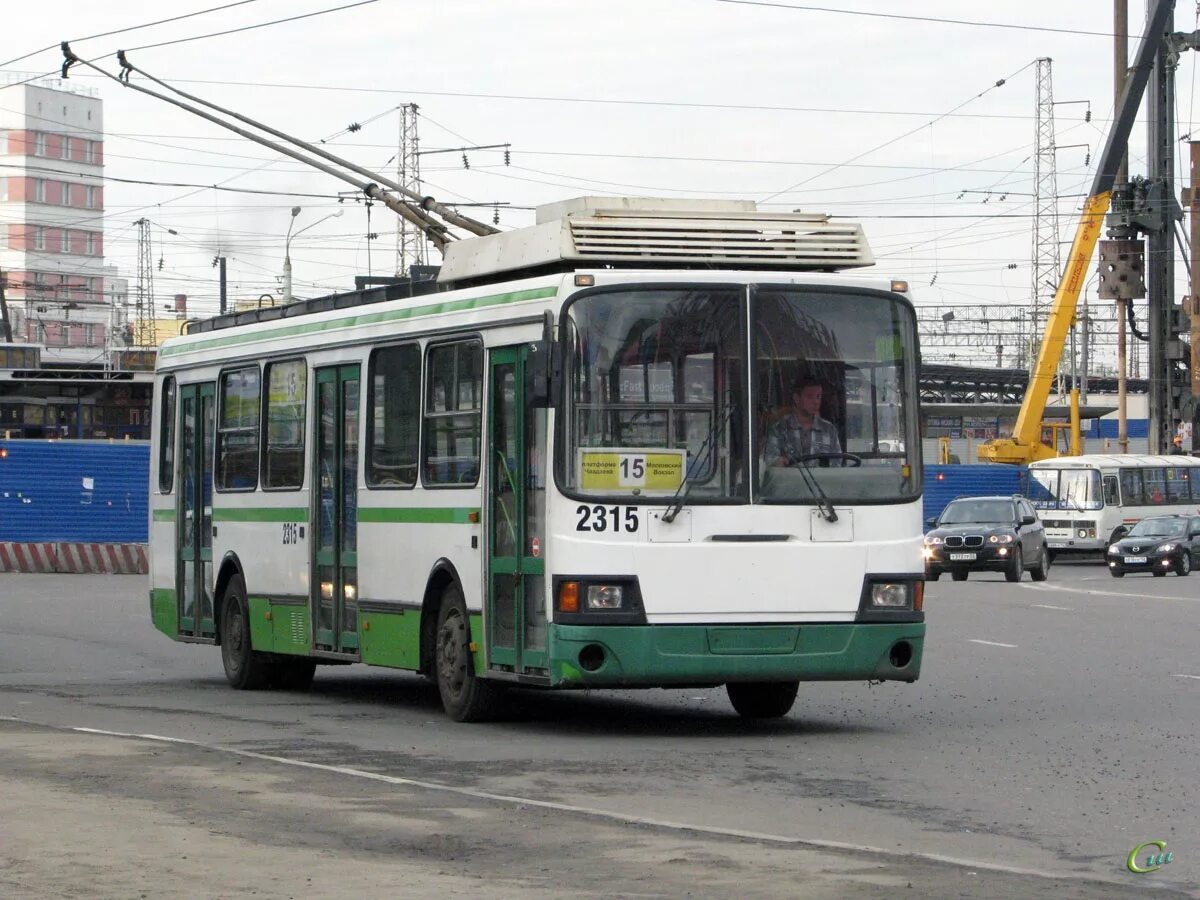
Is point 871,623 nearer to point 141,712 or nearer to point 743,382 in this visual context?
point 743,382

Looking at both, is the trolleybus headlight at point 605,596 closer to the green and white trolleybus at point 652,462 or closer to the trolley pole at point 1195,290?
the green and white trolleybus at point 652,462

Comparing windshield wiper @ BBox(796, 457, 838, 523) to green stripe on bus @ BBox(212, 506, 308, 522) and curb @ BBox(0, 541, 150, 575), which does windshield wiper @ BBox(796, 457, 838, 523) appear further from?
curb @ BBox(0, 541, 150, 575)

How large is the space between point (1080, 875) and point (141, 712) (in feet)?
28.5

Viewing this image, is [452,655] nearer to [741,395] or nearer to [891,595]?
[741,395]

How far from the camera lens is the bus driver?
44.7 ft

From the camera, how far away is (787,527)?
534 inches

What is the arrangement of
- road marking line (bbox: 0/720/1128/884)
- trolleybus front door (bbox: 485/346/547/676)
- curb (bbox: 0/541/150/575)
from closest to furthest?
road marking line (bbox: 0/720/1128/884)
trolleybus front door (bbox: 485/346/547/676)
curb (bbox: 0/541/150/575)

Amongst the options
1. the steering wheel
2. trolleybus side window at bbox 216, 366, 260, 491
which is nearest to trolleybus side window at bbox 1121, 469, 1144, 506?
trolleybus side window at bbox 216, 366, 260, 491

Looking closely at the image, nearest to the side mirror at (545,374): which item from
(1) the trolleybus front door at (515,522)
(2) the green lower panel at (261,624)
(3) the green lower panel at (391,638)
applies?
(1) the trolleybus front door at (515,522)

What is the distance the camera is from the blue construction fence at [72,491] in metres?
46.0

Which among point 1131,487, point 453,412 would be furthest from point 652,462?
point 1131,487

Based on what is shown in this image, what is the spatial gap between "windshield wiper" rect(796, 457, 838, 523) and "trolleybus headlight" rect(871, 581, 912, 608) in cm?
51

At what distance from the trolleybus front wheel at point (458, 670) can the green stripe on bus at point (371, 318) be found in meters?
1.84

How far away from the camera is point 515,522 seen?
13758 millimetres
